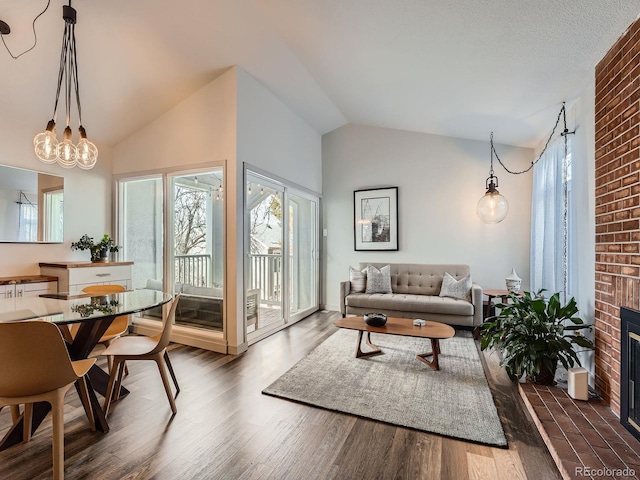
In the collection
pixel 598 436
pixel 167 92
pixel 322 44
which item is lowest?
pixel 598 436

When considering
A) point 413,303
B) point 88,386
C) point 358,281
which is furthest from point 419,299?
point 88,386

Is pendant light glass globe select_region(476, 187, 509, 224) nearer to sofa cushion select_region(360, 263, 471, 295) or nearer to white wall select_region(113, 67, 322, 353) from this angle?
sofa cushion select_region(360, 263, 471, 295)

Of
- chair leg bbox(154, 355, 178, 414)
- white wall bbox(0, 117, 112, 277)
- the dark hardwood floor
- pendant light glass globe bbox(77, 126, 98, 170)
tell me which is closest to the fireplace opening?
the dark hardwood floor

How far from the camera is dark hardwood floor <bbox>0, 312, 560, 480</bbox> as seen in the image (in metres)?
1.58

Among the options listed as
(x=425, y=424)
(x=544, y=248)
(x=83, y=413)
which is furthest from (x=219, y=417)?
(x=544, y=248)

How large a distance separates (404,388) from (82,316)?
2.33 m

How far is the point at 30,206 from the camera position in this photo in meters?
3.42

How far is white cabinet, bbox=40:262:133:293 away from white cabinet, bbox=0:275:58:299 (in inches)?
3.8

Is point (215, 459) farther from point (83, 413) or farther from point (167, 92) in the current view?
point (167, 92)

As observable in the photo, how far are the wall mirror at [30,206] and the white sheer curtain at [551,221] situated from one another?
5.55 m

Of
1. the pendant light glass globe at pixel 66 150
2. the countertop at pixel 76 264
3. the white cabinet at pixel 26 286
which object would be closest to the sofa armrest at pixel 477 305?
the pendant light glass globe at pixel 66 150

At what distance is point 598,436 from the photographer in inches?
66.2

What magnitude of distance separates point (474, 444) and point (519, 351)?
93cm

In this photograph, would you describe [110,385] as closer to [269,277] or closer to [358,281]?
[269,277]
